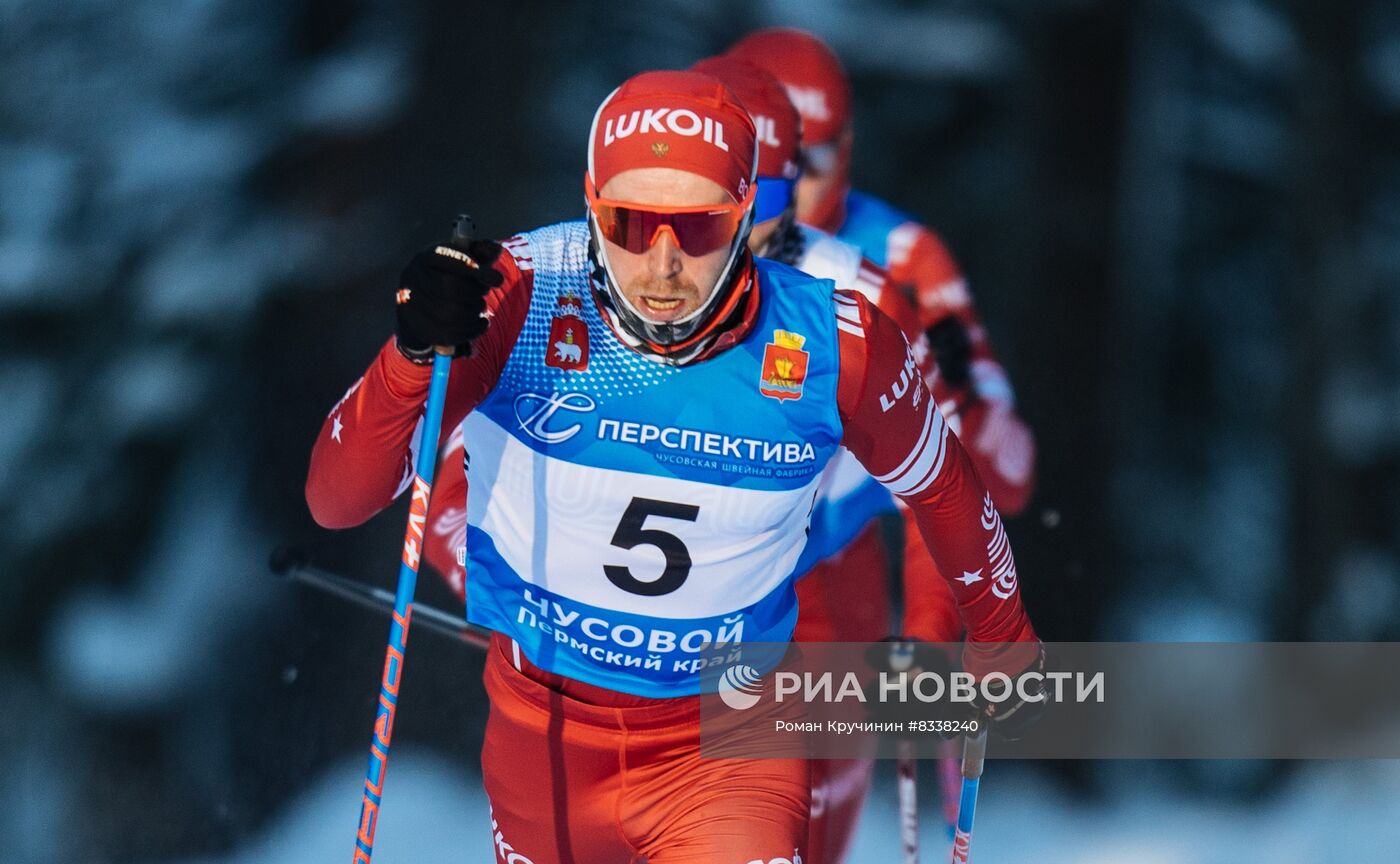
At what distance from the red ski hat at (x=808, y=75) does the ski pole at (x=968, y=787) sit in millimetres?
1797

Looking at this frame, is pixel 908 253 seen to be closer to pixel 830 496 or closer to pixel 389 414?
pixel 830 496

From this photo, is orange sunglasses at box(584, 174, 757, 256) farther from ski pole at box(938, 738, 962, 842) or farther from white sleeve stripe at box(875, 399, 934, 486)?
ski pole at box(938, 738, 962, 842)

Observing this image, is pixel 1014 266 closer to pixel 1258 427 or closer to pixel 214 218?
pixel 1258 427

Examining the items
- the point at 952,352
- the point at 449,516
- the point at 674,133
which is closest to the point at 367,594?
the point at 449,516

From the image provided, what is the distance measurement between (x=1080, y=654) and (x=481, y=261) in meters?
3.67

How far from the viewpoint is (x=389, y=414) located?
233 centimetres

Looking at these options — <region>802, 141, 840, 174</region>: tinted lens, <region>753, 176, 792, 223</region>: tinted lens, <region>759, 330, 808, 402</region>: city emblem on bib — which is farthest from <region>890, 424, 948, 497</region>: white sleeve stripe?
<region>802, 141, 840, 174</region>: tinted lens

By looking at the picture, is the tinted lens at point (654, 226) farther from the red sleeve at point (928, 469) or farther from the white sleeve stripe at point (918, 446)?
the white sleeve stripe at point (918, 446)

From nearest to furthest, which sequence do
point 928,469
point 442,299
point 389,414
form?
point 442,299 → point 389,414 → point 928,469

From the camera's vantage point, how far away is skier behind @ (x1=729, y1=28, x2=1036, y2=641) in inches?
156

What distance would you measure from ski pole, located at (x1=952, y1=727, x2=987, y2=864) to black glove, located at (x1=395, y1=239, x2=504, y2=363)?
1.30 meters

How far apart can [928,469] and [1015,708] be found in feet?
1.82

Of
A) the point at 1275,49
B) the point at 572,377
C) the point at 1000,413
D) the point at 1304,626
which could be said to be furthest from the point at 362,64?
the point at 1304,626

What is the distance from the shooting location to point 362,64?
4.66 metres
